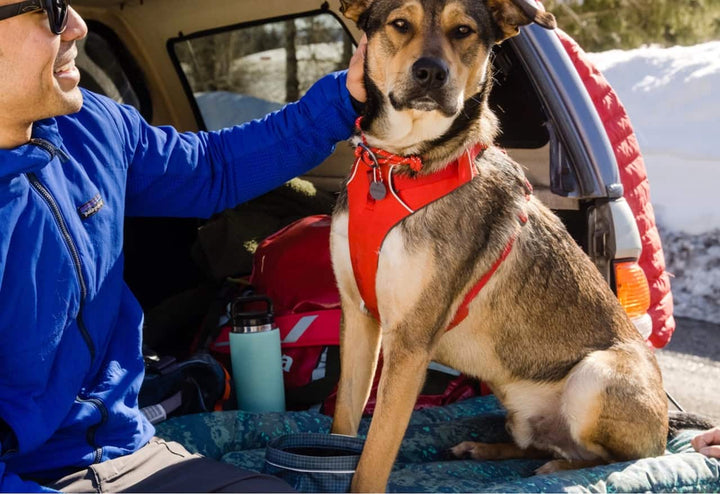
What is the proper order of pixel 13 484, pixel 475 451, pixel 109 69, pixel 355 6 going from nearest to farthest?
pixel 13 484
pixel 355 6
pixel 475 451
pixel 109 69

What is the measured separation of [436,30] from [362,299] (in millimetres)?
857

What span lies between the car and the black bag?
26.9 inches

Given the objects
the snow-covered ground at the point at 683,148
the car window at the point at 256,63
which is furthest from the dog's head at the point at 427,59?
the snow-covered ground at the point at 683,148

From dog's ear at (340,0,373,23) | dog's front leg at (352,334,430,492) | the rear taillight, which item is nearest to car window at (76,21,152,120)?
dog's ear at (340,0,373,23)

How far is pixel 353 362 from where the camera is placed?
2.68m

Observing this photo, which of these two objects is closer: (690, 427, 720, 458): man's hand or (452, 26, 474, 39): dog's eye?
(452, 26, 474, 39): dog's eye

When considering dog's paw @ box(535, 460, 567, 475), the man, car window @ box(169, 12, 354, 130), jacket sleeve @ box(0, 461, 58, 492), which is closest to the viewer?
jacket sleeve @ box(0, 461, 58, 492)

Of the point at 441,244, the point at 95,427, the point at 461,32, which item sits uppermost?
the point at 461,32

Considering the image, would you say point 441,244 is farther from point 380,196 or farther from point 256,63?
point 256,63

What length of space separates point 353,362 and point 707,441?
4.03 ft

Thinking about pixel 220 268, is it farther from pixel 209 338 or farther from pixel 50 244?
pixel 50 244

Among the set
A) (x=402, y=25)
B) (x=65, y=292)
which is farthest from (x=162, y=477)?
(x=402, y=25)

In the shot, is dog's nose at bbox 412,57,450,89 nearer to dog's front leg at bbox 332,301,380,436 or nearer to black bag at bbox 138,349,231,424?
dog's front leg at bbox 332,301,380,436

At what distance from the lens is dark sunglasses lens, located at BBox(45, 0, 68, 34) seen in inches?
74.4
